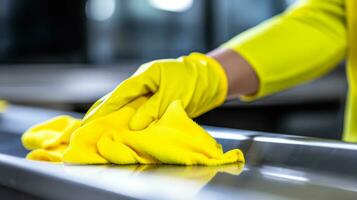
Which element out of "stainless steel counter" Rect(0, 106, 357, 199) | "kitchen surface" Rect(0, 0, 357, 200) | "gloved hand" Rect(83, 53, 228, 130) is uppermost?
"gloved hand" Rect(83, 53, 228, 130)

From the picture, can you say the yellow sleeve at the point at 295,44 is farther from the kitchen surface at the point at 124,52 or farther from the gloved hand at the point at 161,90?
the kitchen surface at the point at 124,52

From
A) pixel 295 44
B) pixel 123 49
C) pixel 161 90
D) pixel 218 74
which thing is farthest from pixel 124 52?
pixel 161 90

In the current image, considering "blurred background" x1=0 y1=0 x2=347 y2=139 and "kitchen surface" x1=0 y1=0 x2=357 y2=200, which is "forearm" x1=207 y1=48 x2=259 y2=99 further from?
"blurred background" x1=0 y1=0 x2=347 y2=139

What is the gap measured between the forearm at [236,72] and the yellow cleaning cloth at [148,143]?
21cm

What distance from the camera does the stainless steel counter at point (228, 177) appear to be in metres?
0.46

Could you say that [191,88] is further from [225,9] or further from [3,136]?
[225,9]

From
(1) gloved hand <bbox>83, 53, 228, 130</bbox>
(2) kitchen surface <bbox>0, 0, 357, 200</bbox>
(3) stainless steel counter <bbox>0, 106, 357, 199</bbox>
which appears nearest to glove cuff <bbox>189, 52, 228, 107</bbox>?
(1) gloved hand <bbox>83, 53, 228, 130</bbox>

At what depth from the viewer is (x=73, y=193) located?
47 centimetres

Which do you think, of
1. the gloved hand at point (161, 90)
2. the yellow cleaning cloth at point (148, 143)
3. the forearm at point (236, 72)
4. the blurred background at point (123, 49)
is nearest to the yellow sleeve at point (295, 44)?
the forearm at point (236, 72)

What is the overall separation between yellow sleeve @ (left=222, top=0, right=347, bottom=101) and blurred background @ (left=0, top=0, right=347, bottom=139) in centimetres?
134

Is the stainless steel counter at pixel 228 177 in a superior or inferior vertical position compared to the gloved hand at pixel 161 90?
inferior

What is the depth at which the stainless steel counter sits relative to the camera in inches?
17.9

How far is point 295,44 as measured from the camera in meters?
0.92

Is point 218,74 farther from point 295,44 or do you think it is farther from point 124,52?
point 124,52
